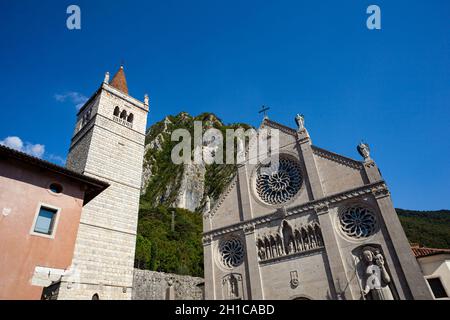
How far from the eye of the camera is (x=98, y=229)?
15688mm

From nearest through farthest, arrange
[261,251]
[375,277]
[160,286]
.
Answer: [375,277], [261,251], [160,286]

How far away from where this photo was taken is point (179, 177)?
6312 centimetres

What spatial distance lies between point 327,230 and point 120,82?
749 inches

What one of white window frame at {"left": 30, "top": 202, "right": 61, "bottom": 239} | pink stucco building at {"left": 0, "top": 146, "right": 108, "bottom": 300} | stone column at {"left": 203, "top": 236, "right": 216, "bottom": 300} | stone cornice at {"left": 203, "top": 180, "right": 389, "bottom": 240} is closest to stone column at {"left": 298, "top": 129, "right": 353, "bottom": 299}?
stone cornice at {"left": 203, "top": 180, "right": 389, "bottom": 240}

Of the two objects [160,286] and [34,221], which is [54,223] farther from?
[160,286]

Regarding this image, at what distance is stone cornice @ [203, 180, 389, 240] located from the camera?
58.4 ft

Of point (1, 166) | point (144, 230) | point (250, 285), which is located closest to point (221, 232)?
point (250, 285)

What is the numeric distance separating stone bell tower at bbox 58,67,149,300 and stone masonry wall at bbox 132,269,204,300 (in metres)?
7.40

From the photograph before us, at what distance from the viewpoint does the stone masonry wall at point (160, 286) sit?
24.1 metres

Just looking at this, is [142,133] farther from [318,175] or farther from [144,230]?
[144,230]

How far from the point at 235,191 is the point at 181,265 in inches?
683

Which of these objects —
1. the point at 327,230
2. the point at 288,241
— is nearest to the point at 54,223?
the point at 288,241

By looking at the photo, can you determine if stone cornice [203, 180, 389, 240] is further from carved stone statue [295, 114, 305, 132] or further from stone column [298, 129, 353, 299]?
carved stone statue [295, 114, 305, 132]
